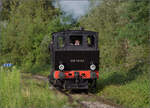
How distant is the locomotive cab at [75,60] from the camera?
39.6 feet

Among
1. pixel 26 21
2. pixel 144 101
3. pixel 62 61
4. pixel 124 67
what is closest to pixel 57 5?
pixel 26 21

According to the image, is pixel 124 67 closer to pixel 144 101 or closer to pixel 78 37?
pixel 78 37

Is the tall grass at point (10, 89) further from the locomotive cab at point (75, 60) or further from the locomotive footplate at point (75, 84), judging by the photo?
the locomotive footplate at point (75, 84)

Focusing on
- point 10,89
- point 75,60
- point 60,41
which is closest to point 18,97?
point 10,89

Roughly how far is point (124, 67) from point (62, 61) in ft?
26.3

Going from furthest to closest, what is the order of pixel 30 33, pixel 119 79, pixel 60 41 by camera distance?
pixel 30 33, pixel 119 79, pixel 60 41

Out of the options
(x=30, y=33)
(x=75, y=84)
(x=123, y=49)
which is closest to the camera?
(x=75, y=84)

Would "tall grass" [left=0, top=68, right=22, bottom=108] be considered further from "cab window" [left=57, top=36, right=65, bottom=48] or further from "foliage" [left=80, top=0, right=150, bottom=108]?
"foliage" [left=80, top=0, right=150, bottom=108]

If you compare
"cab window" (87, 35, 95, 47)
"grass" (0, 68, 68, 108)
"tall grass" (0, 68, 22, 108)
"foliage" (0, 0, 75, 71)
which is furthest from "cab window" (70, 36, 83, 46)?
"foliage" (0, 0, 75, 71)

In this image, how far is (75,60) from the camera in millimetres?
→ 12281

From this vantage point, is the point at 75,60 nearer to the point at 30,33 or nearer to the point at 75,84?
the point at 75,84

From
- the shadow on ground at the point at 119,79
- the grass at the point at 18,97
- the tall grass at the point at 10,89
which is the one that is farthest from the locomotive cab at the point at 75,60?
the tall grass at the point at 10,89

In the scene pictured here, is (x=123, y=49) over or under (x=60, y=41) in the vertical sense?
under

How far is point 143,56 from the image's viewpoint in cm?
1739
